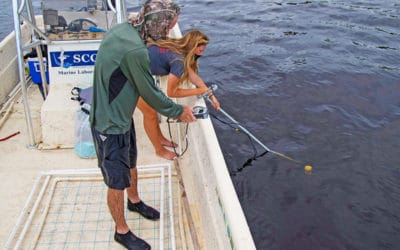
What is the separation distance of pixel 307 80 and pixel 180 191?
5.05m

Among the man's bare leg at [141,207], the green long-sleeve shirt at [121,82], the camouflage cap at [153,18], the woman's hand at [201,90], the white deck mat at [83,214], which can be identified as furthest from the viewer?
the woman's hand at [201,90]

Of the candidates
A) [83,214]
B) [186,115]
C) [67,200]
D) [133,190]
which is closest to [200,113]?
[186,115]

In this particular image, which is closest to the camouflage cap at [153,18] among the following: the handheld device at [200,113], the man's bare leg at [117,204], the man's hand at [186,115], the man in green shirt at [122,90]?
the man in green shirt at [122,90]

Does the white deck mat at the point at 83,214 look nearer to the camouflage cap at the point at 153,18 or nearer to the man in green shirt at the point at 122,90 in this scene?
the man in green shirt at the point at 122,90

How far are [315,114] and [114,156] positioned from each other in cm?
480

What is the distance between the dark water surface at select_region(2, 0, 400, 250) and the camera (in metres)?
4.94

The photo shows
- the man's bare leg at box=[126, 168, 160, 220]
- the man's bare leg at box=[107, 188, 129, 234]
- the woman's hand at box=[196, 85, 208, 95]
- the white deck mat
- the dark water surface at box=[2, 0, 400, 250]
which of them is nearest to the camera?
the man's bare leg at box=[107, 188, 129, 234]

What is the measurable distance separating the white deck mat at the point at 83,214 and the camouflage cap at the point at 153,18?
5.10 ft

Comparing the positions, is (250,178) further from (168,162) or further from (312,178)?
(168,162)

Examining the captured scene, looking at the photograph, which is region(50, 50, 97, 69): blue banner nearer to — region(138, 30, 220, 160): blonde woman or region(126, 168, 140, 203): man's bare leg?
region(138, 30, 220, 160): blonde woman

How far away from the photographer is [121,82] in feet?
8.55

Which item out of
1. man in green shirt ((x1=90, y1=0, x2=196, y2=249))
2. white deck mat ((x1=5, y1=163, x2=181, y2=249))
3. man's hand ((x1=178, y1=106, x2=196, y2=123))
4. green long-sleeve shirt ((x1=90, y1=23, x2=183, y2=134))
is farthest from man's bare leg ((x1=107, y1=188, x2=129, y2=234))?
man's hand ((x1=178, y1=106, x2=196, y2=123))

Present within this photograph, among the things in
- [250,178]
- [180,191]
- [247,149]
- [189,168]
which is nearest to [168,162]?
[189,168]

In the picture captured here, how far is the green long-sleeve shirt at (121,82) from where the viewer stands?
2.48 meters
